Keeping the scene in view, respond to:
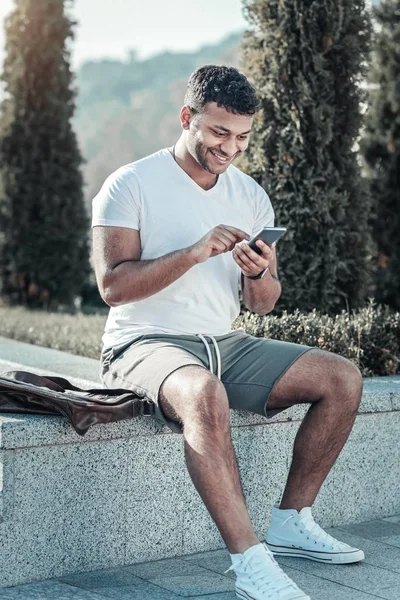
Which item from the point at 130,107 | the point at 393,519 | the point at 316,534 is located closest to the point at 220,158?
the point at 316,534

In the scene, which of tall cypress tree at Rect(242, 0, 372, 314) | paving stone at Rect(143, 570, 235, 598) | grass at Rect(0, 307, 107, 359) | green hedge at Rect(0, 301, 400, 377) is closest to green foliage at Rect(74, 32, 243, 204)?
grass at Rect(0, 307, 107, 359)

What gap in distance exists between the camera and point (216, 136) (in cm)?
340

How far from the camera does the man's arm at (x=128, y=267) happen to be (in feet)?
10.7

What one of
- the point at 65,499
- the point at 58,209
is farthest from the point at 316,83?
the point at 58,209

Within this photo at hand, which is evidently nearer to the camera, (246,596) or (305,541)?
(246,596)

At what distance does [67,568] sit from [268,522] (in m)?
0.94

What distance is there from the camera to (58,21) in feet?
35.0

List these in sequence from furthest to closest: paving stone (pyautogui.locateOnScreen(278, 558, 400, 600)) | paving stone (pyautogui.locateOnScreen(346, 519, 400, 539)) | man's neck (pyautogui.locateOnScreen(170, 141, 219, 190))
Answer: paving stone (pyautogui.locateOnScreen(346, 519, 400, 539)) → man's neck (pyautogui.locateOnScreen(170, 141, 219, 190)) → paving stone (pyautogui.locateOnScreen(278, 558, 400, 600))

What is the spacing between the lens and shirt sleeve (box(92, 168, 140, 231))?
3.35 meters

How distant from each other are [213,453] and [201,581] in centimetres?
60

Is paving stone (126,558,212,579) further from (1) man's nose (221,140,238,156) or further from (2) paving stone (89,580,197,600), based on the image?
(1) man's nose (221,140,238,156)

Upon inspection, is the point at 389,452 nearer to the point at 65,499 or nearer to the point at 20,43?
the point at 65,499

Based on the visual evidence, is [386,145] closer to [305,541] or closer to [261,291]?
[261,291]

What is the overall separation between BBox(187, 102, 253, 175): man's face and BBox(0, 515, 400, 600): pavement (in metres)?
1.48
